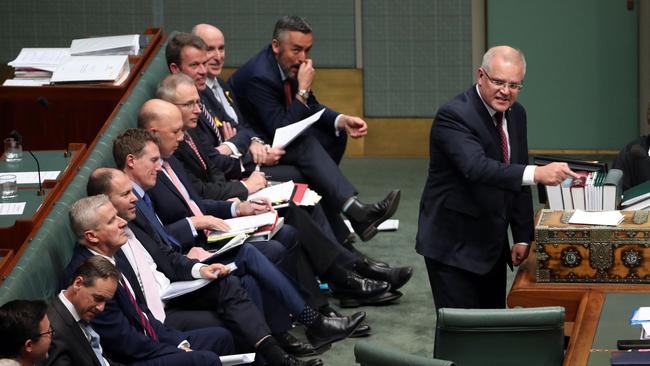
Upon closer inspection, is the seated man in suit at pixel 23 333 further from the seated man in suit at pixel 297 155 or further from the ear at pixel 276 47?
the ear at pixel 276 47

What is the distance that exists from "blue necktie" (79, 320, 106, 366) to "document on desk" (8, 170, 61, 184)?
3.17 ft

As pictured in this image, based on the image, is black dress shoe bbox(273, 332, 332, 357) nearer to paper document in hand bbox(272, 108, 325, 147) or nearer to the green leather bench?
the green leather bench

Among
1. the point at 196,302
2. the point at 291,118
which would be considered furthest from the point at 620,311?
the point at 291,118

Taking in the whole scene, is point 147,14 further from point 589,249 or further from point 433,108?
point 589,249

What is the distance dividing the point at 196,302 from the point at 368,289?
129 centimetres

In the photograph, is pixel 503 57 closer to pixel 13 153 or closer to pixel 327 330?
pixel 327 330

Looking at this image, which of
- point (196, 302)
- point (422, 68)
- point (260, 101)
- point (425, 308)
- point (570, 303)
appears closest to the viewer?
point (570, 303)

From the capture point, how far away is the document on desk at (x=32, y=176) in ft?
17.2

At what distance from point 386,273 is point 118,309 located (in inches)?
87.7

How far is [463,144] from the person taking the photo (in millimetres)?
4801

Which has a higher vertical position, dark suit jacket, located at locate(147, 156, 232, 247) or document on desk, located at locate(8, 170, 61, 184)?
document on desk, located at locate(8, 170, 61, 184)

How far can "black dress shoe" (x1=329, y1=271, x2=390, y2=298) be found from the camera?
6379 millimetres

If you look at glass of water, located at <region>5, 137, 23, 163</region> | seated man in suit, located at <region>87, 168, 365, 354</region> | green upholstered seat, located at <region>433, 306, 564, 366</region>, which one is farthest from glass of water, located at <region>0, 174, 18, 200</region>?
green upholstered seat, located at <region>433, 306, 564, 366</region>

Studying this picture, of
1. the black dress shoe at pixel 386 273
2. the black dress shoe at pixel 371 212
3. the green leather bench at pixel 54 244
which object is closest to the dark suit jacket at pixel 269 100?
the black dress shoe at pixel 371 212
